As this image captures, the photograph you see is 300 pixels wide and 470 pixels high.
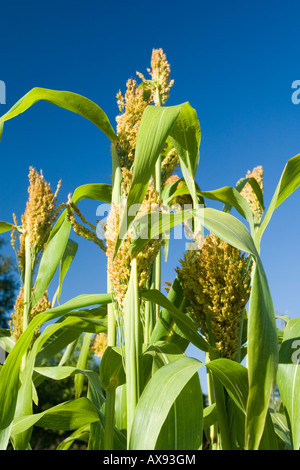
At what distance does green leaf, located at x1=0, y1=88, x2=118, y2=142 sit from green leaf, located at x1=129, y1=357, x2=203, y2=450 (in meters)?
0.79

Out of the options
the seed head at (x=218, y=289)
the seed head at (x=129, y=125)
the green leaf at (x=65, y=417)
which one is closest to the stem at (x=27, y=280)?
the green leaf at (x=65, y=417)

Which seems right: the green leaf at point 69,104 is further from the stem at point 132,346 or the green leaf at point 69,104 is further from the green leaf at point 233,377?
the green leaf at point 233,377

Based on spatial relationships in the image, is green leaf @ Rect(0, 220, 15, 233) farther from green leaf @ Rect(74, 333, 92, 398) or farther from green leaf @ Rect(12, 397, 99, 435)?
green leaf @ Rect(12, 397, 99, 435)

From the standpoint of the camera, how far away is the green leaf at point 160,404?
965 millimetres

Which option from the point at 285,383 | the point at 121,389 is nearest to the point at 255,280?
the point at 285,383

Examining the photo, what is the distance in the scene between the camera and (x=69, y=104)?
1.42 metres

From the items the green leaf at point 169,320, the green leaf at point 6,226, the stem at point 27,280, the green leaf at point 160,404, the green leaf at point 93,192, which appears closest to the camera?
the green leaf at point 160,404

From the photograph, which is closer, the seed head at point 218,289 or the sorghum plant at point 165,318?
the sorghum plant at point 165,318

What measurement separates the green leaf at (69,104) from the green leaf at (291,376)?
0.85 meters

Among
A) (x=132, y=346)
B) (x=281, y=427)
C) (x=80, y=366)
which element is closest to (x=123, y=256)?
(x=132, y=346)

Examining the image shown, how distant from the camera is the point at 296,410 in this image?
1176mm

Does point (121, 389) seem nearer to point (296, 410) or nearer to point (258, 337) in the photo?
point (296, 410)

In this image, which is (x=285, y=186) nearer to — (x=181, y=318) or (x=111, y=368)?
(x=181, y=318)

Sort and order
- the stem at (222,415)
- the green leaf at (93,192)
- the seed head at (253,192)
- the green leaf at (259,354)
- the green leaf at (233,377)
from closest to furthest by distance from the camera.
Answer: the green leaf at (259,354) → the green leaf at (233,377) → the stem at (222,415) → the green leaf at (93,192) → the seed head at (253,192)
